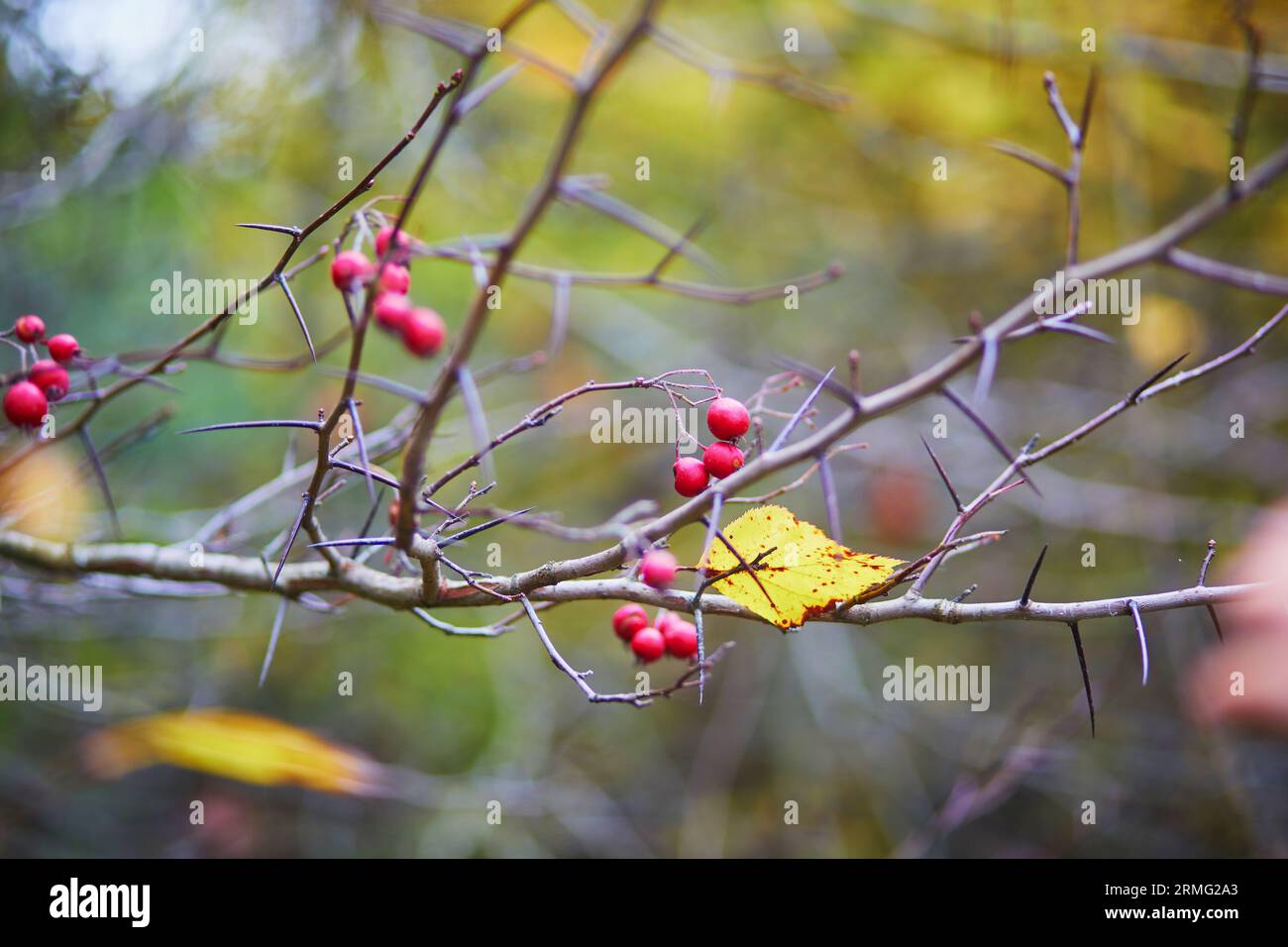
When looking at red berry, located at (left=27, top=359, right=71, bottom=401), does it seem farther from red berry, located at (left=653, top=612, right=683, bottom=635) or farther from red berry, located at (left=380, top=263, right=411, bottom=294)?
red berry, located at (left=653, top=612, right=683, bottom=635)

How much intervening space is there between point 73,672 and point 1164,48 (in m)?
3.95

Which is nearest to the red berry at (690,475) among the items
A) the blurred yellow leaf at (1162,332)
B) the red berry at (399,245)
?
the red berry at (399,245)

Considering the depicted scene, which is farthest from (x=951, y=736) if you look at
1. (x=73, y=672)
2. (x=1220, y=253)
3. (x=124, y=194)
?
(x=124, y=194)

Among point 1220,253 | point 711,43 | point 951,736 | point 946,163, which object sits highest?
point 711,43

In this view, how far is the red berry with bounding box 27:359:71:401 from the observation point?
47.4 inches

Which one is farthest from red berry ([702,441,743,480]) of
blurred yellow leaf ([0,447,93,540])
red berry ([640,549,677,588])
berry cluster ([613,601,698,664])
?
blurred yellow leaf ([0,447,93,540])

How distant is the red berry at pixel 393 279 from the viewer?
83cm

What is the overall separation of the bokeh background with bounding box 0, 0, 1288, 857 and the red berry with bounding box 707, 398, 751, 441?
5.25 ft

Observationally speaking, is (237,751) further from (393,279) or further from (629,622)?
(393,279)

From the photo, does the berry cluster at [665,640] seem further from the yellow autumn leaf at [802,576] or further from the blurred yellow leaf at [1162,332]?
the blurred yellow leaf at [1162,332]

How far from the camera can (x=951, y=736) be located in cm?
338

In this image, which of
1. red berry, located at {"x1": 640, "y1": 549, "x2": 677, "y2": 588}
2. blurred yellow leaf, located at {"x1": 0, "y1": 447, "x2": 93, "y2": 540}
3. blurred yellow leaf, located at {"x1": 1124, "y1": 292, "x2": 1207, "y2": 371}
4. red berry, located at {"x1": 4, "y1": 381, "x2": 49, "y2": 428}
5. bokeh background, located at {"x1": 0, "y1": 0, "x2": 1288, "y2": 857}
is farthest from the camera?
blurred yellow leaf, located at {"x1": 1124, "y1": 292, "x2": 1207, "y2": 371}

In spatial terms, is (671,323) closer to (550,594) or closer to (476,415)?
(550,594)

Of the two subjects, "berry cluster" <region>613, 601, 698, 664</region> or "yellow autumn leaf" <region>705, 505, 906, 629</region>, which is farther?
"berry cluster" <region>613, 601, 698, 664</region>
